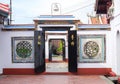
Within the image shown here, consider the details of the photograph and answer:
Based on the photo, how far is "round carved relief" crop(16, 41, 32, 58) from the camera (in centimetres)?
1577

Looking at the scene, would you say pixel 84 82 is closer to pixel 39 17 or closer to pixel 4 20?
pixel 39 17

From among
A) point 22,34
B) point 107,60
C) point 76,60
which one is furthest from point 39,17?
point 107,60

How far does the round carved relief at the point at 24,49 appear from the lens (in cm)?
1577

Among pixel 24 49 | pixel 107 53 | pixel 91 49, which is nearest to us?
pixel 107 53

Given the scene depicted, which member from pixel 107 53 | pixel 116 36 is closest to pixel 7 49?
pixel 107 53

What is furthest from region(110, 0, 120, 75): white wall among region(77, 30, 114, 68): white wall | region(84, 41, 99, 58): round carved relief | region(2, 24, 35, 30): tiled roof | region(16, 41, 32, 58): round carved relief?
region(16, 41, 32, 58): round carved relief

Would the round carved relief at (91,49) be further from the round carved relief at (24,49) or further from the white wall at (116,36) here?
the round carved relief at (24,49)

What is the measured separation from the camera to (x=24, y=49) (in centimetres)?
1579

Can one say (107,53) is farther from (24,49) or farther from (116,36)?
(24,49)

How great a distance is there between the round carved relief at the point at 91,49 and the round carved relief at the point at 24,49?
2.87 meters

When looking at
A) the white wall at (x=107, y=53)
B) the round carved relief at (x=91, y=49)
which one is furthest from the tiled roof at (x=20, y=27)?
the round carved relief at (x=91, y=49)

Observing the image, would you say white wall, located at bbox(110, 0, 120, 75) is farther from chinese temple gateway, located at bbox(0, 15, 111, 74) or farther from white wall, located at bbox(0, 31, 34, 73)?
white wall, located at bbox(0, 31, 34, 73)

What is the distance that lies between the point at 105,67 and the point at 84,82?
3014 mm

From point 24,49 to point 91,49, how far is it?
3.44m
